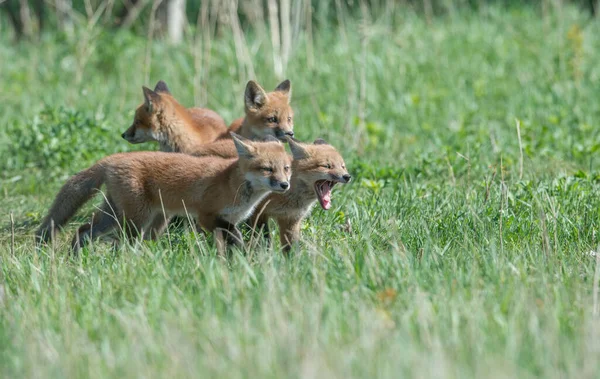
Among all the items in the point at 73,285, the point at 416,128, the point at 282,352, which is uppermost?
the point at 282,352

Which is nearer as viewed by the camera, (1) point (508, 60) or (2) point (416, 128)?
(2) point (416, 128)

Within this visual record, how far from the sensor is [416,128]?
11.1m

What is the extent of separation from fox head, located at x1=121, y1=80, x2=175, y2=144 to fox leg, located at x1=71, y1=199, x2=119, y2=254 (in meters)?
1.25

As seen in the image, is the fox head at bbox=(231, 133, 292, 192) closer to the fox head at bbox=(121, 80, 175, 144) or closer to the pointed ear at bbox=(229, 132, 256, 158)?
the pointed ear at bbox=(229, 132, 256, 158)

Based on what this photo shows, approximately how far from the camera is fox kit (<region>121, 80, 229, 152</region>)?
811cm

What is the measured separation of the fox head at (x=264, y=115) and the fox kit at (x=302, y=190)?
1.26m

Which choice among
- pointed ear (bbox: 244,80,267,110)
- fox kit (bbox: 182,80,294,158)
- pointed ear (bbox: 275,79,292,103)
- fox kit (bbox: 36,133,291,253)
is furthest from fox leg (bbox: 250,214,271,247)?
pointed ear (bbox: 275,79,292,103)

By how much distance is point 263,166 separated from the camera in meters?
6.49

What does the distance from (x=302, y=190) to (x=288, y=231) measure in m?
0.32

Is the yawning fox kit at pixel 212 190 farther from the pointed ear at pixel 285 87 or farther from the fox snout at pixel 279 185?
the pointed ear at pixel 285 87

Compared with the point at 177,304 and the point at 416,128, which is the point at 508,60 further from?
the point at 177,304

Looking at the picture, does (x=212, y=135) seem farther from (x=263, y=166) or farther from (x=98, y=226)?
(x=263, y=166)

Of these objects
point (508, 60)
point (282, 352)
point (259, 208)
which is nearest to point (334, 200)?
point (259, 208)

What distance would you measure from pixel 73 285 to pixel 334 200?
2.78 metres
